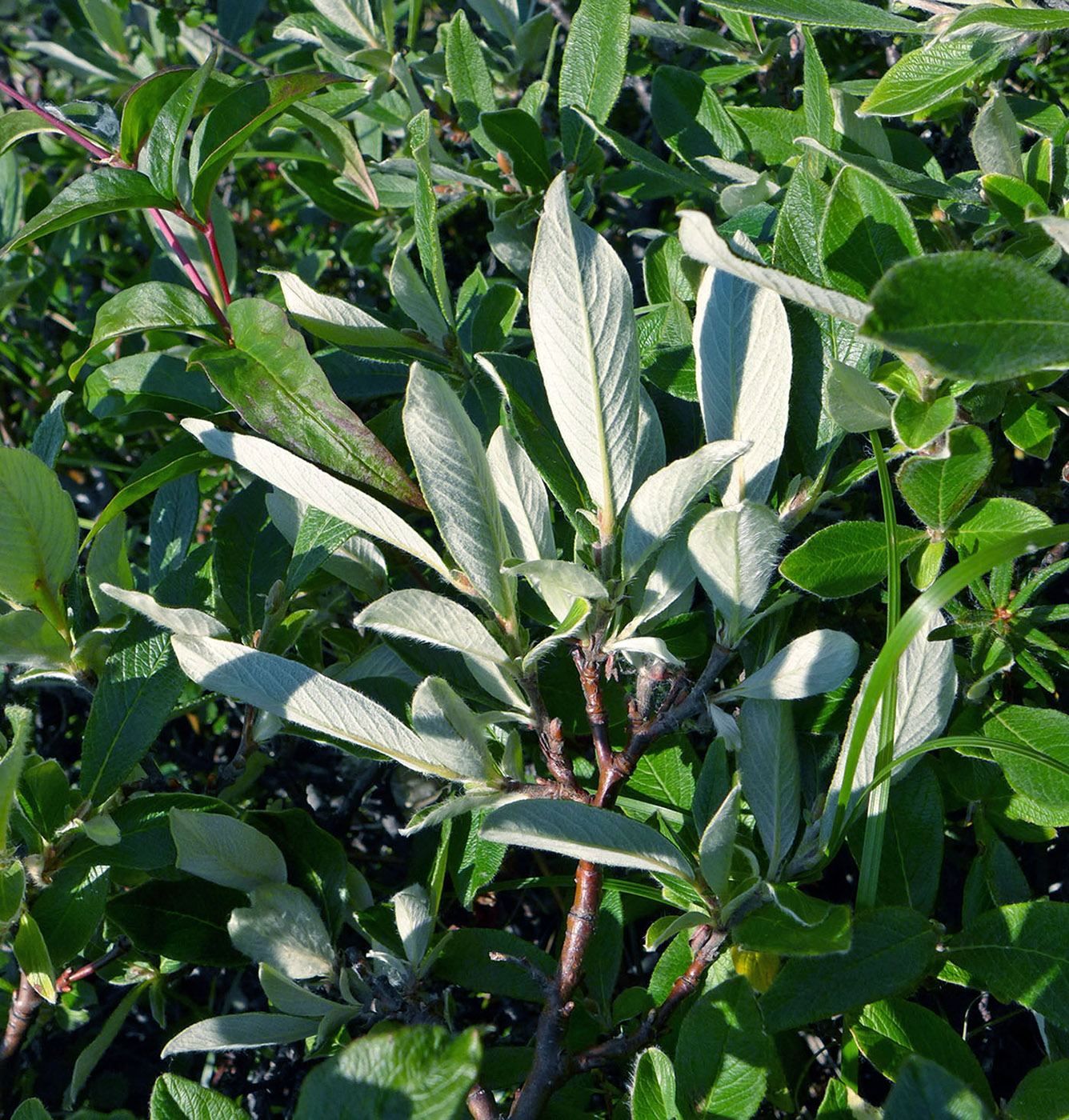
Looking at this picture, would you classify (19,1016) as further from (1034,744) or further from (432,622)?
(1034,744)

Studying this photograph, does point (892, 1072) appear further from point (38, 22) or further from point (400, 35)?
point (38, 22)

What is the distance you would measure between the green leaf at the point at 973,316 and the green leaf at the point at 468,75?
779 mm

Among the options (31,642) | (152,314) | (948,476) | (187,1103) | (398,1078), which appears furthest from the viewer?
(152,314)

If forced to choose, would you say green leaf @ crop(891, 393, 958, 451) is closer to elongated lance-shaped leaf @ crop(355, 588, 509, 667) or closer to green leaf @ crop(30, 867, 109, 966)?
elongated lance-shaped leaf @ crop(355, 588, 509, 667)

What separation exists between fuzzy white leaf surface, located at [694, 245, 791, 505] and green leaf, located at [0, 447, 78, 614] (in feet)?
1.74

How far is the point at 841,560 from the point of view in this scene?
74 cm

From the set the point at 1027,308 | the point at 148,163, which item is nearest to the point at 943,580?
the point at 1027,308

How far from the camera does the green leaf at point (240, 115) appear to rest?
2.91 feet

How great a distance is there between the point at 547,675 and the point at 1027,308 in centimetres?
47

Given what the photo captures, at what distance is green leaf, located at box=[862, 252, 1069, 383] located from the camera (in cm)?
50

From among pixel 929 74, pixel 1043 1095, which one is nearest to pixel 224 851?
pixel 1043 1095

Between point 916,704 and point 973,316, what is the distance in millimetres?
298

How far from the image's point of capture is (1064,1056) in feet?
2.51

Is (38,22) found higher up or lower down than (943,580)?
higher up
